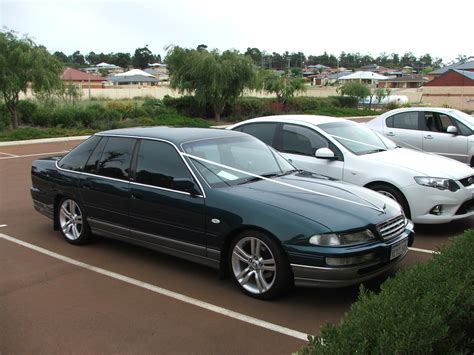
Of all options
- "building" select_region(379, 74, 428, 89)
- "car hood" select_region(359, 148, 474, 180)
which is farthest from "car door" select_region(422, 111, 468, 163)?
"building" select_region(379, 74, 428, 89)

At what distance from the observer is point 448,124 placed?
11.1m

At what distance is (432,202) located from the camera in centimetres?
670

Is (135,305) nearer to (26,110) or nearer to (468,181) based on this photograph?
(468,181)

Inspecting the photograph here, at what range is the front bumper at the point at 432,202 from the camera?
22.0ft

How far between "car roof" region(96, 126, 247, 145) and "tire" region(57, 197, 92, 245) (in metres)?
1.00

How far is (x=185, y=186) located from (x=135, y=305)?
1.26m

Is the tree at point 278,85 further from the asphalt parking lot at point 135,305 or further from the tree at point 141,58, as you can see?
the tree at point 141,58

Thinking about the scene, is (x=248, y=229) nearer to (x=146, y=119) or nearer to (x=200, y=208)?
(x=200, y=208)

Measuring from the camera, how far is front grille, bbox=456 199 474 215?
6.85 meters

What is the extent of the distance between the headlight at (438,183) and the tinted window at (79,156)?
164 inches

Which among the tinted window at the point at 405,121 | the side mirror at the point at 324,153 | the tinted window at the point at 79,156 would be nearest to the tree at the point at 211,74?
the tinted window at the point at 405,121

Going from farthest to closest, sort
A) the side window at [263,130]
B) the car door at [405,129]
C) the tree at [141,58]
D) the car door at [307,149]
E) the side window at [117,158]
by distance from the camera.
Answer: the tree at [141,58], the car door at [405,129], the side window at [263,130], the car door at [307,149], the side window at [117,158]

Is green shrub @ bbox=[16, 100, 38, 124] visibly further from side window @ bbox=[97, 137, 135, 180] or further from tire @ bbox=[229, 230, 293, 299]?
tire @ bbox=[229, 230, 293, 299]

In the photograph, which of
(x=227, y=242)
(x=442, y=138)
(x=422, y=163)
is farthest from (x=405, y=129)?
(x=227, y=242)
